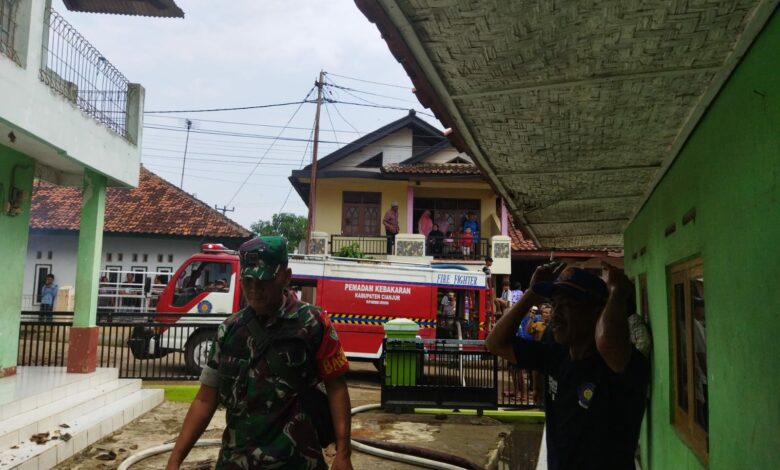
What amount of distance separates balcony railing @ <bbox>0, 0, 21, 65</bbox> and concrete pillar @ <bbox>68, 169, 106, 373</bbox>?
106 inches

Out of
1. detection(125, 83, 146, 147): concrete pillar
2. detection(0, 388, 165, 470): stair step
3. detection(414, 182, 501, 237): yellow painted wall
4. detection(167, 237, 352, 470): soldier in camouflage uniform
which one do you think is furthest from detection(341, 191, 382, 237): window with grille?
detection(167, 237, 352, 470): soldier in camouflage uniform

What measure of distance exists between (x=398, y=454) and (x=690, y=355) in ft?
12.9

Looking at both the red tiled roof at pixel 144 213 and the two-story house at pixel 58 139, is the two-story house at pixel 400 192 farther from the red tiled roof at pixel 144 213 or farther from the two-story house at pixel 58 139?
the two-story house at pixel 58 139

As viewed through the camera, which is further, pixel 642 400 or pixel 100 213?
pixel 100 213

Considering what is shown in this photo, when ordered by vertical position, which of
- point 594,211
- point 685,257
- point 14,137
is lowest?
point 685,257

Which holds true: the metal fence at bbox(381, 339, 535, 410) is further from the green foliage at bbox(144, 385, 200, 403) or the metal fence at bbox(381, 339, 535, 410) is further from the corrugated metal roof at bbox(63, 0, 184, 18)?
the corrugated metal roof at bbox(63, 0, 184, 18)

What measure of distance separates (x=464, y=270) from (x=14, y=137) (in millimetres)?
9283

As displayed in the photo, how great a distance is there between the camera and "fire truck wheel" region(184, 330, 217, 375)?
11.2 metres

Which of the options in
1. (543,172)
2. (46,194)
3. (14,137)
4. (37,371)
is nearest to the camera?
(543,172)

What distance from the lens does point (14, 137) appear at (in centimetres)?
677

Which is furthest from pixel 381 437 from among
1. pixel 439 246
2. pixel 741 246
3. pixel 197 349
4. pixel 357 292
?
pixel 439 246

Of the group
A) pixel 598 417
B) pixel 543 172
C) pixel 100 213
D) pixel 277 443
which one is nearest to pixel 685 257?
pixel 543 172

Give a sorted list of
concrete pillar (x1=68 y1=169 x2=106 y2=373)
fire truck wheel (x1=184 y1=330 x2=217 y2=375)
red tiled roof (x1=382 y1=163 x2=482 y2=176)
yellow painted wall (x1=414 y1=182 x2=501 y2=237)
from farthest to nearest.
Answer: yellow painted wall (x1=414 y1=182 x2=501 y2=237) → red tiled roof (x1=382 y1=163 x2=482 y2=176) → fire truck wheel (x1=184 y1=330 x2=217 y2=375) → concrete pillar (x1=68 y1=169 x2=106 y2=373)

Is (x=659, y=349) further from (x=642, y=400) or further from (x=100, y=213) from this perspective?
(x=100, y=213)
